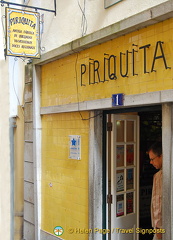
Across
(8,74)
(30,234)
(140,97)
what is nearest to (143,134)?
(140,97)

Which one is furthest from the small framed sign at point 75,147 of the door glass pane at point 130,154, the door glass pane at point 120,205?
the door glass pane at point 120,205

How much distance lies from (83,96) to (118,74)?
3.54 ft

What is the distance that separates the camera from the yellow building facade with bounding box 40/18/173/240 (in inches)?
190

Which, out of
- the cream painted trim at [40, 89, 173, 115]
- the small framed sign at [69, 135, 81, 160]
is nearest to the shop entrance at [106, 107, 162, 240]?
the cream painted trim at [40, 89, 173, 115]

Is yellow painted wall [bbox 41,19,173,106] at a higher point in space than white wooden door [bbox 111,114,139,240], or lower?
higher

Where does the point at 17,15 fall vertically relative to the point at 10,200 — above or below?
above

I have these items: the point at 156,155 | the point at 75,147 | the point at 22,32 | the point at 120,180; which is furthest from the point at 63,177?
the point at 22,32

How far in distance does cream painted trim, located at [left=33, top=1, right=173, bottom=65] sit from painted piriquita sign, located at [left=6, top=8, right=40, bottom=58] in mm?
441

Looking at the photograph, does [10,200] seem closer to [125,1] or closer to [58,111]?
[58,111]

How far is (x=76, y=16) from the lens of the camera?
21.8ft

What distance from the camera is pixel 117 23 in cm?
528

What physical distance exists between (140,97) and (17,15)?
10.9 ft

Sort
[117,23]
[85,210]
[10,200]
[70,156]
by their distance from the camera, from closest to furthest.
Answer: [117,23]
[85,210]
[70,156]
[10,200]

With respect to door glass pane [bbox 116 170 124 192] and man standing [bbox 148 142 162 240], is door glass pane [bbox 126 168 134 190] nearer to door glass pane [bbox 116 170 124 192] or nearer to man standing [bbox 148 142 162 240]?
door glass pane [bbox 116 170 124 192]
